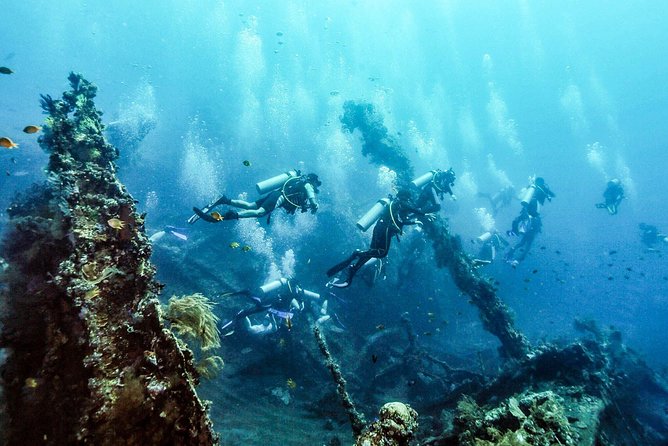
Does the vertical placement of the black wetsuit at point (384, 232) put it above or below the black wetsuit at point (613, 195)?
below

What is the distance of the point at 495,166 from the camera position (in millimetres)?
88125

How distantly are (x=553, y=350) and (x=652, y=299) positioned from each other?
55100 millimetres

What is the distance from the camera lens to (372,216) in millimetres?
9492

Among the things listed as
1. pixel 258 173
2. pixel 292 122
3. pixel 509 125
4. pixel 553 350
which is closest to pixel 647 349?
pixel 553 350

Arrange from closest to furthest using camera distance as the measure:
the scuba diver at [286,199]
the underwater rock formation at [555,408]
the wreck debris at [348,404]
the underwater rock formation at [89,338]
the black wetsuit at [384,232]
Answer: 1. the underwater rock formation at [89,338]
2. the wreck debris at [348,404]
3. the underwater rock formation at [555,408]
4. the black wetsuit at [384,232]
5. the scuba diver at [286,199]

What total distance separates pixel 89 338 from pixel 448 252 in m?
11.4

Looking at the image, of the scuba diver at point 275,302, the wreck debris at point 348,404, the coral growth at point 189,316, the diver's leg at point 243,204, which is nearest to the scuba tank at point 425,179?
the scuba diver at point 275,302

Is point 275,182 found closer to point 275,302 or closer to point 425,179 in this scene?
point 275,302

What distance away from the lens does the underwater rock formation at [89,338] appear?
2.07 meters

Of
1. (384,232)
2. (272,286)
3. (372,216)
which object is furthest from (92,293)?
(272,286)

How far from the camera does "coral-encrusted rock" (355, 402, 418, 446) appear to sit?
1.95 metres

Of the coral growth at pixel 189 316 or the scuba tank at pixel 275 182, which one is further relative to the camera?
the scuba tank at pixel 275 182

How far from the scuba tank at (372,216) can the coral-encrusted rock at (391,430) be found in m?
7.25

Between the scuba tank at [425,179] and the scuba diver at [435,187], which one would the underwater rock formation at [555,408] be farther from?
the scuba tank at [425,179]
